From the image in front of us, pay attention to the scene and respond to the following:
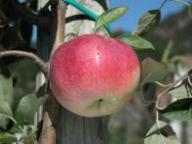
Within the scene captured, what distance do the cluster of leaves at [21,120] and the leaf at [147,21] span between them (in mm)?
193

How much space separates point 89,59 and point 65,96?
60 mm

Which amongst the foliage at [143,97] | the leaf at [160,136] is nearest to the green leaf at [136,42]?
the foliage at [143,97]

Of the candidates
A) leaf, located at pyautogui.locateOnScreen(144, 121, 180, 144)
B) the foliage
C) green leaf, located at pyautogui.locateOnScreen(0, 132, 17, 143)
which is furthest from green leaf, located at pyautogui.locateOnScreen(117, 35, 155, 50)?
green leaf, located at pyautogui.locateOnScreen(0, 132, 17, 143)

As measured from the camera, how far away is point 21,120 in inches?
35.7

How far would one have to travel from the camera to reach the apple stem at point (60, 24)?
2.98ft

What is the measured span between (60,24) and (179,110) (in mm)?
221

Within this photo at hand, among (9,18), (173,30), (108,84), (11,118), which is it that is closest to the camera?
(108,84)

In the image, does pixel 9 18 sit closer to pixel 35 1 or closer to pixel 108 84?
pixel 35 1

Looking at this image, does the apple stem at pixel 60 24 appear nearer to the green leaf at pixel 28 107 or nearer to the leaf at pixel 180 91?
the green leaf at pixel 28 107

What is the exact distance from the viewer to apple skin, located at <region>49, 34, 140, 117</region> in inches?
31.5

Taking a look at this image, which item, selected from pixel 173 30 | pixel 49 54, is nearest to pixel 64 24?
pixel 49 54

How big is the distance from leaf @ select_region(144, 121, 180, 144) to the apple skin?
0.08 metres

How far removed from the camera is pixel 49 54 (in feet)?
3.13

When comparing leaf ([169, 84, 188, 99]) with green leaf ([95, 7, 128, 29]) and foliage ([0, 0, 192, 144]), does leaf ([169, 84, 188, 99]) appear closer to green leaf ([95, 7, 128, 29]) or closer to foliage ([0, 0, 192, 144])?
foliage ([0, 0, 192, 144])
